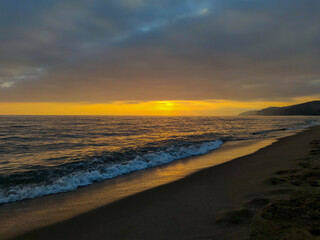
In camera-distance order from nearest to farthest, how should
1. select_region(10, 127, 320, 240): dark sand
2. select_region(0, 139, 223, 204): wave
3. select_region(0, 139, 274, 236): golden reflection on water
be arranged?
select_region(10, 127, 320, 240): dark sand, select_region(0, 139, 274, 236): golden reflection on water, select_region(0, 139, 223, 204): wave

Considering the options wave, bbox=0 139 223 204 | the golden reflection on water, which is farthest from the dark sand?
wave, bbox=0 139 223 204

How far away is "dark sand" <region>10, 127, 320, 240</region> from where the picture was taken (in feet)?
12.7

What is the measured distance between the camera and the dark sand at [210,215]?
388 cm

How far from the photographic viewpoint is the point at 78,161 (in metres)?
12.6

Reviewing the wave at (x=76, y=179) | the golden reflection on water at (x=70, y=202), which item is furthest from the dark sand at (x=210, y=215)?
the wave at (x=76, y=179)

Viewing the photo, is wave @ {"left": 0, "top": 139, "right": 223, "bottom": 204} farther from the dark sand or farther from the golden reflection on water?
the dark sand

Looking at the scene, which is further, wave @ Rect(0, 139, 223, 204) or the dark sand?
wave @ Rect(0, 139, 223, 204)

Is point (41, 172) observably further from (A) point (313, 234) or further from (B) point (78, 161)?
→ (A) point (313, 234)

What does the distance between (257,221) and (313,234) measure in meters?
0.93

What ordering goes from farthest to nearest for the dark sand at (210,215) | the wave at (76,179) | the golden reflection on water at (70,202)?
the wave at (76,179)
the golden reflection on water at (70,202)
the dark sand at (210,215)

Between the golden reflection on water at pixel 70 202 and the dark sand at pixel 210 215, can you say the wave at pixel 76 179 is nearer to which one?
the golden reflection on water at pixel 70 202

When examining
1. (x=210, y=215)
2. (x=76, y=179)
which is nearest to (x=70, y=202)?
(x=76, y=179)

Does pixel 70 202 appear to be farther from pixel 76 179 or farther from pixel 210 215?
pixel 210 215

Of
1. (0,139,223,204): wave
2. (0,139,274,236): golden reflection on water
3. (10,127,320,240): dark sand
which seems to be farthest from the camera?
(0,139,223,204): wave
